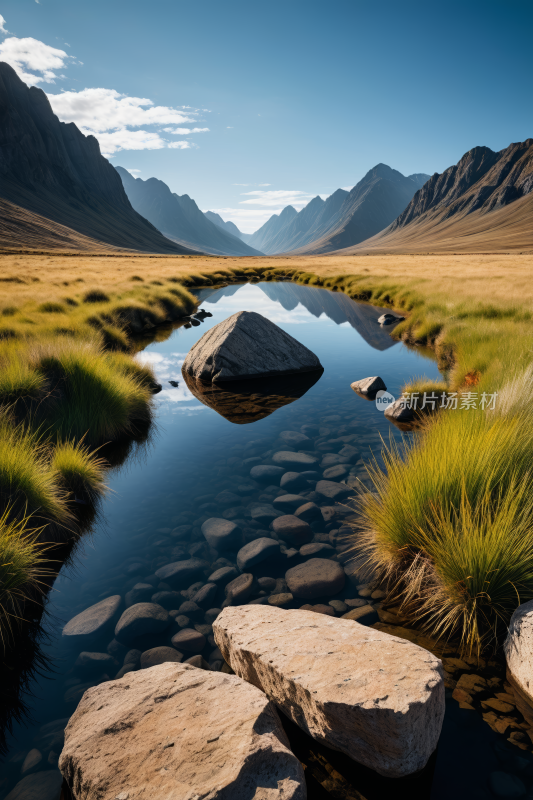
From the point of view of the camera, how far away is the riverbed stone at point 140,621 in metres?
3.71

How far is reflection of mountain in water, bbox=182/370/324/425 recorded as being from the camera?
925cm

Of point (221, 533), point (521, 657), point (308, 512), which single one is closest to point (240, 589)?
point (221, 533)

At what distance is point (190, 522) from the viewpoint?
538 centimetres

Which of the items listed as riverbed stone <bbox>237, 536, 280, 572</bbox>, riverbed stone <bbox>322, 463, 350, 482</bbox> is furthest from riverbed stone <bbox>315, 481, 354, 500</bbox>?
riverbed stone <bbox>237, 536, 280, 572</bbox>

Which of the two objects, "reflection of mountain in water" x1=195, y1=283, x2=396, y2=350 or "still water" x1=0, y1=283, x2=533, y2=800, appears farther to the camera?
"reflection of mountain in water" x1=195, y1=283, x2=396, y2=350

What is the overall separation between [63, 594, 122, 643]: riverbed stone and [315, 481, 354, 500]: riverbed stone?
289 centimetres

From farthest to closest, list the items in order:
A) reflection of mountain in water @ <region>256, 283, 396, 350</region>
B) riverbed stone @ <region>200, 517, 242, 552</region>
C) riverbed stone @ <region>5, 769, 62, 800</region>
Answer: reflection of mountain in water @ <region>256, 283, 396, 350</region>
riverbed stone @ <region>200, 517, 242, 552</region>
riverbed stone @ <region>5, 769, 62, 800</region>

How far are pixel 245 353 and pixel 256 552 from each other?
7198 mm

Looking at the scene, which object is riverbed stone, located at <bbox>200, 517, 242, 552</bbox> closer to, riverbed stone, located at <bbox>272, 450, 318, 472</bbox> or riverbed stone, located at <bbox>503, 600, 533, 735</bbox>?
riverbed stone, located at <bbox>272, 450, 318, 472</bbox>

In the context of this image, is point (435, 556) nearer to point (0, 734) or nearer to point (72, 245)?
point (0, 734)

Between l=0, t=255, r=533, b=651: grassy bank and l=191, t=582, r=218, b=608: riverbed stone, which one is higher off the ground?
l=0, t=255, r=533, b=651: grassy bank

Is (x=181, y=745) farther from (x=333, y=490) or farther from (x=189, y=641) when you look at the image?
(x=333, y=490)

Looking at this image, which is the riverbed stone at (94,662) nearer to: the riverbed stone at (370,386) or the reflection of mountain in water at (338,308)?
the riverbed stone at (370,386)
